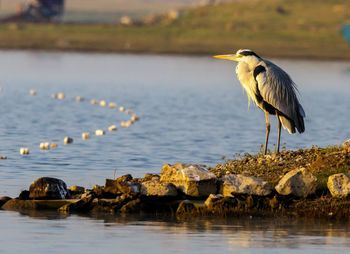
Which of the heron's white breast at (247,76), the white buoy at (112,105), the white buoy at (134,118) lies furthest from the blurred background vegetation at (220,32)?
the heron's white breast at (247,76)

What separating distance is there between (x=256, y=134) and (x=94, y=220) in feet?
66.7

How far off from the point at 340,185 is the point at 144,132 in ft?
61.0

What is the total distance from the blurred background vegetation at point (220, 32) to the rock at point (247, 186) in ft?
218

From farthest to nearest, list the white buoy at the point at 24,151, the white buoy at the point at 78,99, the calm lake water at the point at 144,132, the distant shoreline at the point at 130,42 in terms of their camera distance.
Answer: the distant shoreline at the point at 130,42, the white buoy at the point at 78,99, the white buoy at the point at 24,151, the calm lake water at the point at 144,132

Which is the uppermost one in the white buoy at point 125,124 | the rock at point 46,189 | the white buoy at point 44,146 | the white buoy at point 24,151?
the white buoy at point 125,124

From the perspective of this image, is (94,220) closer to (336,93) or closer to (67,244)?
(67,244)

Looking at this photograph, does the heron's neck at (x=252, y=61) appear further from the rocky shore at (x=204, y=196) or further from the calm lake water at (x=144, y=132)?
the calm lake water at (x=144, y=132)

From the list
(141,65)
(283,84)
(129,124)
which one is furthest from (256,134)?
(141,65)

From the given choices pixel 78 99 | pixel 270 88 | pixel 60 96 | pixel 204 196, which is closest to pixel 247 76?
pixel 270 88

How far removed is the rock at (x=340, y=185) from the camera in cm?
2152

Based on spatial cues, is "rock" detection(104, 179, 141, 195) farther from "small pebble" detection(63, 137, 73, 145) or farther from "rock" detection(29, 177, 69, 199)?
"small pebble" detection(63, 137, 73, 145)

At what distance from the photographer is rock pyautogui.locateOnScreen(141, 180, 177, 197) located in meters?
21.7

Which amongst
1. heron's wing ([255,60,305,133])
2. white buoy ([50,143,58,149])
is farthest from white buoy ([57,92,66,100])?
heron's wing ([255,60,305,133])

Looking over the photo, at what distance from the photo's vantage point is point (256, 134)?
40906 millimetres
